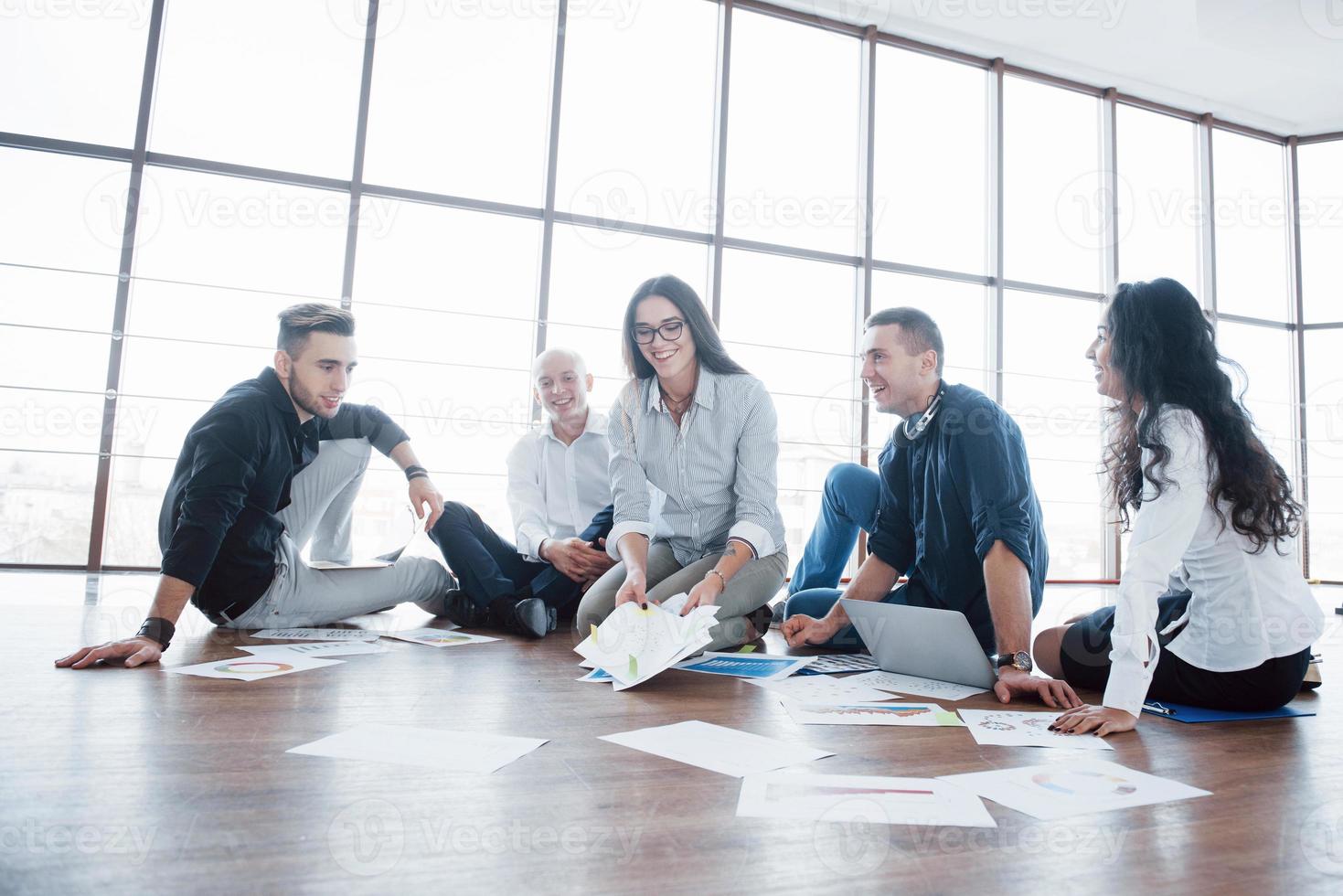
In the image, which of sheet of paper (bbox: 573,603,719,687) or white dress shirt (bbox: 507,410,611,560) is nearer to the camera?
sheet of paper (bbox: 573,603,719,687)

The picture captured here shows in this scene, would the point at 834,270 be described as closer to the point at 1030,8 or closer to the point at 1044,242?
the point at 1044,242

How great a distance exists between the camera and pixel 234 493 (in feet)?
5.04

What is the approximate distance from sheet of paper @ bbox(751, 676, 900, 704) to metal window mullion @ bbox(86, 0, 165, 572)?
3.19 metres

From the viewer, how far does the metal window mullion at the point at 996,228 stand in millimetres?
4676

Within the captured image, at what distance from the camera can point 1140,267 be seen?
5059 millimetres

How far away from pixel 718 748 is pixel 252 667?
91 cm

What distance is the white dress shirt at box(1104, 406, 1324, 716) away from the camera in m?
1.09

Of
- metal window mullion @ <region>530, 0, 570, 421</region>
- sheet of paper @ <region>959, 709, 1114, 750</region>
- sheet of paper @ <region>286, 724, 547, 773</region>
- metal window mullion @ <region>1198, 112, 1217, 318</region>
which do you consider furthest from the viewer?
metal window mullion @ <region>1198, 112, 1217, 318</region>

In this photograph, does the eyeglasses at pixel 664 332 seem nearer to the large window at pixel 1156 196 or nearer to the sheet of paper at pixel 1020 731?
the sheet of paper at pixel 1020 731

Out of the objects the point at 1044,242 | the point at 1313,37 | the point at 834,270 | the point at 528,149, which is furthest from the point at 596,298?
the point at 1313,37

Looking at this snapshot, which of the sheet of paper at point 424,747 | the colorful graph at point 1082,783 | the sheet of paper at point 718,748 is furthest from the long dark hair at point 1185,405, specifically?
the sheet of paper at point 424,747

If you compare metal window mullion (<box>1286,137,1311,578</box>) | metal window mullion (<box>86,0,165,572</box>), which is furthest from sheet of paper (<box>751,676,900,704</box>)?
metal window mullion (<box>1286,137,1311,578</box>)

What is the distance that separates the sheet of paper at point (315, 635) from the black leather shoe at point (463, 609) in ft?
0.83

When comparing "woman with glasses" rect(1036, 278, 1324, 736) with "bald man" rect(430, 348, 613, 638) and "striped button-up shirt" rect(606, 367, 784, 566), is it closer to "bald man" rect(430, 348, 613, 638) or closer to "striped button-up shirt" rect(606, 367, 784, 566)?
"striped button-up shirt" rect(606, 367, 784, 566)
